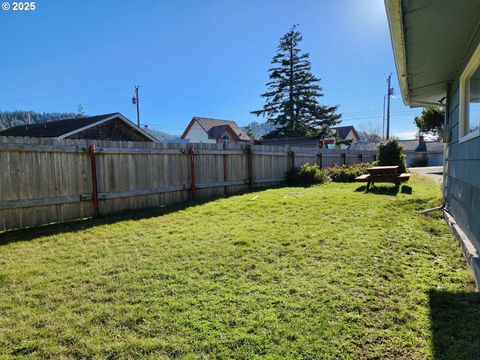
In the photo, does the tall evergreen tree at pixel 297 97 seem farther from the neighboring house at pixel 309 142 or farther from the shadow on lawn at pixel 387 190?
the shadow on lawn at pixel 387 190

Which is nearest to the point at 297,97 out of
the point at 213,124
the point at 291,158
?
the point at 213,124

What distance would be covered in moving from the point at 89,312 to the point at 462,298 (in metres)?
3.40

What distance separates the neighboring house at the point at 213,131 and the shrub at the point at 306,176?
19.9 meters

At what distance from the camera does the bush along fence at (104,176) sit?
5258 mm

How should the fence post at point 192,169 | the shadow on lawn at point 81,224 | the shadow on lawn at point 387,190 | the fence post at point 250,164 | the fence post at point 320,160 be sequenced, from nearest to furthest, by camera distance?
the shadow on lawn at point 81,224 → the shadow on lawn at point 387,190 → the fence post at point 192,169 → the fence post at point 250,164 → the fence post at point 320,160

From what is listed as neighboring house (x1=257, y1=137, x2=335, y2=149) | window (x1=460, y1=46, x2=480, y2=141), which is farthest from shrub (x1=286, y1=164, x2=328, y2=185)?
neighboring house (x1=257, y1=137, x2=335, y2=149)

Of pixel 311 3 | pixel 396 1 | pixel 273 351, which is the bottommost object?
pixel 273 351

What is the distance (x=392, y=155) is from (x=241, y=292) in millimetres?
10710

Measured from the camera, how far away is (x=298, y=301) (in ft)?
9.27

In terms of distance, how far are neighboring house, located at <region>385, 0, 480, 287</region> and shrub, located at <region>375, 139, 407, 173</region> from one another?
645cm

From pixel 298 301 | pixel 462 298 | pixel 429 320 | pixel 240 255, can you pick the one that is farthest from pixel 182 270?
pixel 462 298

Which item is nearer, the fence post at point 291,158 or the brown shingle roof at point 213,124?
the fence post at point 291,158

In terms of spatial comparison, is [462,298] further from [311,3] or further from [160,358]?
[311,3]

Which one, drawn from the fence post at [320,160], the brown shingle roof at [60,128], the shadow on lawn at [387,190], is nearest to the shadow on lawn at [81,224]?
the shadow on lawn at [387,190]
